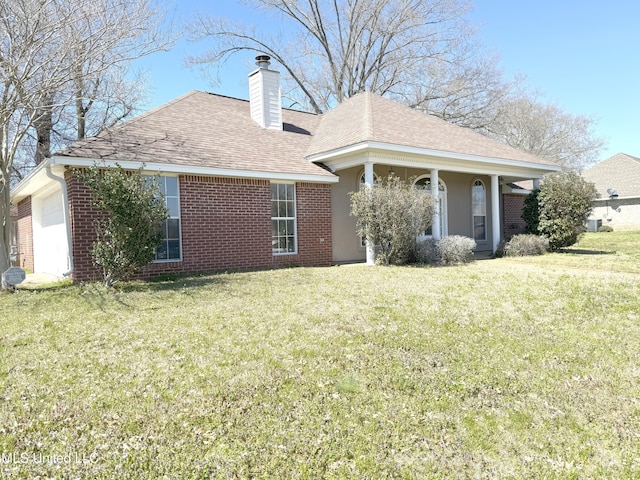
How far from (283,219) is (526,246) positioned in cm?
787

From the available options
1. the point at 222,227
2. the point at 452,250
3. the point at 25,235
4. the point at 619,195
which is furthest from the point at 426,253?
→ the point at 619,195

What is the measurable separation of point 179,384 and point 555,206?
1343 centimetres

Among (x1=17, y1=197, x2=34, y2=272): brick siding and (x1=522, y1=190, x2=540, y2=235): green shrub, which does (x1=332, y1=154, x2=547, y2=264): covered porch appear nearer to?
(x1=522, y1=190, x2=540, y2=235): green shrub

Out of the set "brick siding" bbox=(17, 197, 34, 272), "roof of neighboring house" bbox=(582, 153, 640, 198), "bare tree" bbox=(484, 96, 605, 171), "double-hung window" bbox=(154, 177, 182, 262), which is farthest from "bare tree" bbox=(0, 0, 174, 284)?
"roof of neighboring house" bbox=(582, 153, 640, 198)

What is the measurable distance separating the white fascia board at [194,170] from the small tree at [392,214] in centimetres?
143

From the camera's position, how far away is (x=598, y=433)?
3045mm

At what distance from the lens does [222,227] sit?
10.4 m

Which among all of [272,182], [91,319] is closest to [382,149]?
[272,182]

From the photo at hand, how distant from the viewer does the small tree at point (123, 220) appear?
7578 millimetres

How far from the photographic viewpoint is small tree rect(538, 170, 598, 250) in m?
13.3

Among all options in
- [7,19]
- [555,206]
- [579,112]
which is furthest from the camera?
[579,112]

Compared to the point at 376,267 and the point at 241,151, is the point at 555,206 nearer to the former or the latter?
the point at 376,267

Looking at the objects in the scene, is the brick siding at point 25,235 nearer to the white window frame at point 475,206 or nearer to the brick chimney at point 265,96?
the brick chimney at point 265,96

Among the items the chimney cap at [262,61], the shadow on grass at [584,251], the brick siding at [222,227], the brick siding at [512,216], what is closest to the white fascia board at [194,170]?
the brick siding at [222,227]
